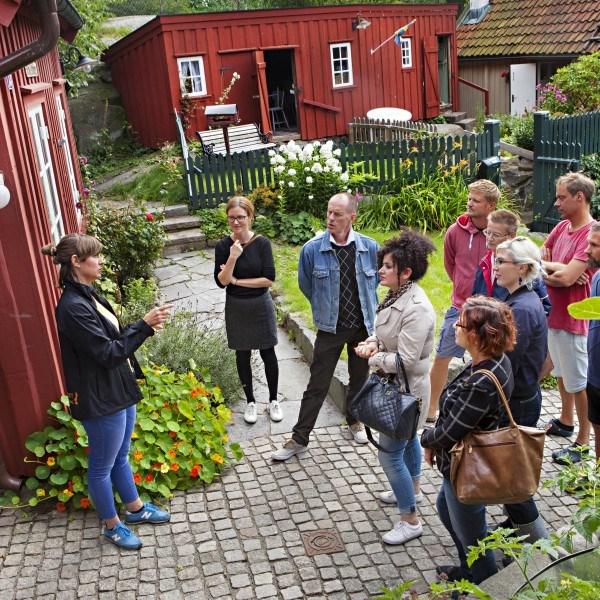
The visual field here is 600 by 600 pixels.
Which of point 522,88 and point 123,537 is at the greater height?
point 522,88

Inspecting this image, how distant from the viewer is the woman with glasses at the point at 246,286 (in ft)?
16.8

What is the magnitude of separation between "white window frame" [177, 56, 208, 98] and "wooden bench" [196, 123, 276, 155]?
3.03 feet

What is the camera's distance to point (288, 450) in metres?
4.95

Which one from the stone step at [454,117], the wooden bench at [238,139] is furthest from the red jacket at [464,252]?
the stone step at [454,117]

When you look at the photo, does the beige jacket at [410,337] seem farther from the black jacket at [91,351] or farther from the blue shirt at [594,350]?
the black jacket at [91,351]

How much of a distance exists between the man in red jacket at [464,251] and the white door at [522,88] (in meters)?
15.6

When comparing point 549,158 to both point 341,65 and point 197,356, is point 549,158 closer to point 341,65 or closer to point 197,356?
point 197,356

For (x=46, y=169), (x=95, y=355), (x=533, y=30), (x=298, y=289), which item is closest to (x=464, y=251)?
(x=95, y=355)

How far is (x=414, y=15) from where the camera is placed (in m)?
18.7

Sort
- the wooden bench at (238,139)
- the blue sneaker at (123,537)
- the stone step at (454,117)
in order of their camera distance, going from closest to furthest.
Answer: the blue sneaker at (123,537)
the wooden bench at (238,139)
the stone step at (454,117)

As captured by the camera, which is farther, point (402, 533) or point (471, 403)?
point (402, 533)

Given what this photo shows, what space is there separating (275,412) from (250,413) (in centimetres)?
20

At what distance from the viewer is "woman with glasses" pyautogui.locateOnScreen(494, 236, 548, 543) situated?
3666mm

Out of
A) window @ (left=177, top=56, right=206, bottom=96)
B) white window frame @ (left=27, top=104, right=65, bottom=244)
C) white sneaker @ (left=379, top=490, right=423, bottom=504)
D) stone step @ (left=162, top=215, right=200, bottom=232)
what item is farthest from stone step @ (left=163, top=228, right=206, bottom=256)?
white sneaker @ (left=379, top=490, right=423, bottom=504)
